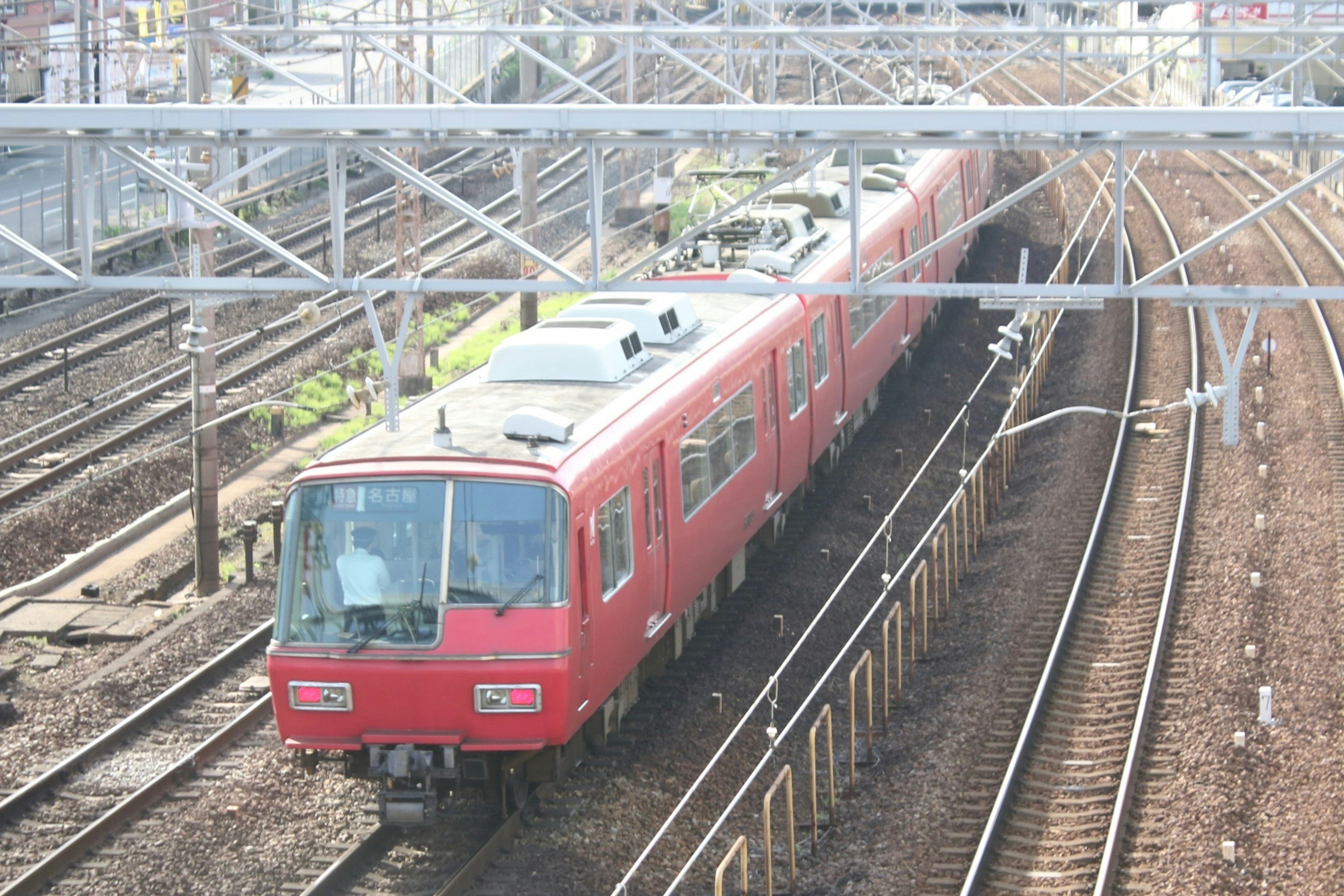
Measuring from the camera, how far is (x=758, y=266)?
17156 mm

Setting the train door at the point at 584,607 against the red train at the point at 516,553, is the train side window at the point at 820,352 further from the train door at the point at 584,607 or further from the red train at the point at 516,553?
the train door at the point at 584,607

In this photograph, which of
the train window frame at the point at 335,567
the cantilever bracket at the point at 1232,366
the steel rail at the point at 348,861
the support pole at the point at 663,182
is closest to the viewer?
the steel rail at the point at 348,861

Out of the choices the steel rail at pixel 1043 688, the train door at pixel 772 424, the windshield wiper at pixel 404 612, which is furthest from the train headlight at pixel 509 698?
the train door at pixel 772 424

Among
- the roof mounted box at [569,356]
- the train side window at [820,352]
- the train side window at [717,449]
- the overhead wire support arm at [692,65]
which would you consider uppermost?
the overhead wire support arm at [692,65]

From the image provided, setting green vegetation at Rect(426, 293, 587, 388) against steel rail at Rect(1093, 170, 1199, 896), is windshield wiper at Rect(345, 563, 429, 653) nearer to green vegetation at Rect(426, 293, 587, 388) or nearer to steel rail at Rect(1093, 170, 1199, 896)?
steel rail at Rect(1093, 170, 1199, 896)

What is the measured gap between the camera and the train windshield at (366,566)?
1039cm

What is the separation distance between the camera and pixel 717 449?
14.1 metres

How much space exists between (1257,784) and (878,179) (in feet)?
41.3

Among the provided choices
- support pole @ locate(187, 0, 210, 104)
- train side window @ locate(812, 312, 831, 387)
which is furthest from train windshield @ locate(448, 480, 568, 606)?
train side window @ locate(812, 312, 831, 387)

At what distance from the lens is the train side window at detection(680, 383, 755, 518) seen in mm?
13305

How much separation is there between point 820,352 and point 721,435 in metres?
3.67

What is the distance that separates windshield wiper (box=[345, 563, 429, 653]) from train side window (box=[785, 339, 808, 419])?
6.43 metres

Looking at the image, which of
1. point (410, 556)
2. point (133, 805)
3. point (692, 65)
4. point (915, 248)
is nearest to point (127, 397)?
point (692, 65)

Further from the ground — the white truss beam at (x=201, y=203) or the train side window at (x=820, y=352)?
the white truss beam at (x=201, y=203)
